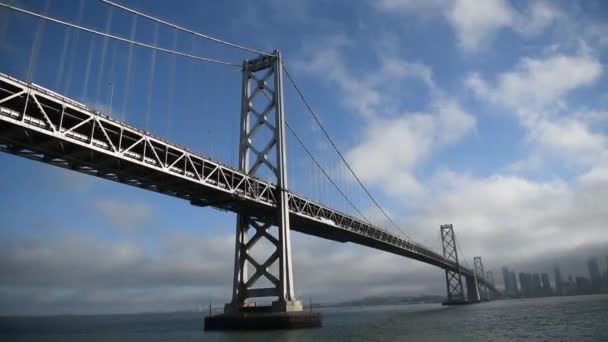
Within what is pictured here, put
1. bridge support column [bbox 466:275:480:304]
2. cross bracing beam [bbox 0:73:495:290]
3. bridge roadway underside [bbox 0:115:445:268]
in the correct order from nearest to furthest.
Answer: cross bracing beam [bbox 0:73:495:290]
bridge roadway underside [bbox 0:115:445:268]
bridge support column [bbox 466:275:480:304]

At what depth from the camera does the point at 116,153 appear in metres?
22.6

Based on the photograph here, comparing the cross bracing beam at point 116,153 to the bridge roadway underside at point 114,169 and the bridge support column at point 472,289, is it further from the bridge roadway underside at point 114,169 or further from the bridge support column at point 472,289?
the bridge support column at point 472,289

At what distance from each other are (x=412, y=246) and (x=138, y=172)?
2403 inches

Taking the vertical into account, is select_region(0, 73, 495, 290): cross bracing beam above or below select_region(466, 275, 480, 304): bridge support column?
above

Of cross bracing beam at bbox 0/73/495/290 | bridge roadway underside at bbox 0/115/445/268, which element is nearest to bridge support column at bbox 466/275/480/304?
→ bridge roadway underside at bbox 0/115/445/268

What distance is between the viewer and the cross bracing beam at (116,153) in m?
19.4

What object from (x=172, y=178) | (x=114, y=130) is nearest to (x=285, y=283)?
(x=172, y=178)

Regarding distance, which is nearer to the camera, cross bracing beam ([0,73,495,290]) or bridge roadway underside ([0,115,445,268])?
cross bracing beam ([0,73,495,290])

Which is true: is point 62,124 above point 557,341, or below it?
above

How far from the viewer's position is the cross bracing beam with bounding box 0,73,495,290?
1942 cm

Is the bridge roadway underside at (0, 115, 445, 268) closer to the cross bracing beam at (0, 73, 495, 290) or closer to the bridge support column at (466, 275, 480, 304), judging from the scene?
the cross bracing beam at (0, 73, 495, 290)

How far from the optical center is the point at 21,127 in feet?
62.1

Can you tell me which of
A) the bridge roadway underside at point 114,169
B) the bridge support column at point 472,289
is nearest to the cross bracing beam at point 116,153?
the bridge roadway underside at point 114,169

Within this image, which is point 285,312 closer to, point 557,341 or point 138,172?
point 138,172
